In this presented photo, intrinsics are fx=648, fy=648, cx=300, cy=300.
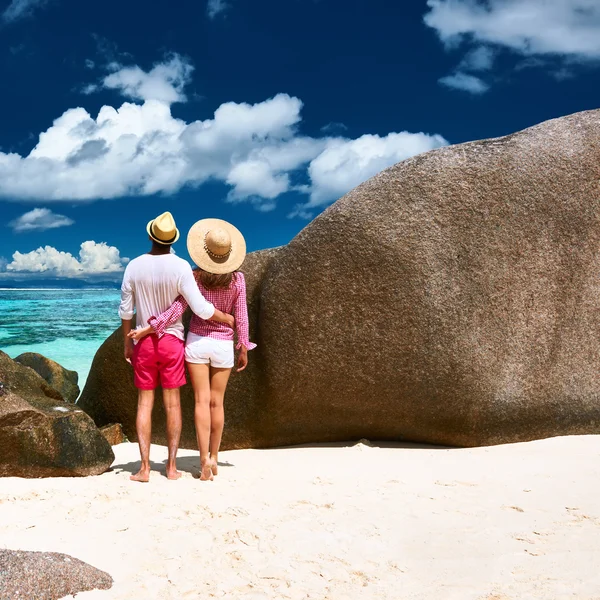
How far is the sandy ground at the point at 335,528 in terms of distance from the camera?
10.4ft

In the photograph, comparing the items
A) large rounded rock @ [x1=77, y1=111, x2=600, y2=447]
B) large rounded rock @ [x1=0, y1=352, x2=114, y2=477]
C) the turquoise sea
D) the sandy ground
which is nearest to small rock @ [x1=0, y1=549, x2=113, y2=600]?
the sandy ground

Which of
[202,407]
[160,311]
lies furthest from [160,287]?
[202,407]

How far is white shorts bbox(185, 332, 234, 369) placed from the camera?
4.89 m

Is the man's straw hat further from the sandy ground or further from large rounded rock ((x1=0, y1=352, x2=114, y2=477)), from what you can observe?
the sandy ground

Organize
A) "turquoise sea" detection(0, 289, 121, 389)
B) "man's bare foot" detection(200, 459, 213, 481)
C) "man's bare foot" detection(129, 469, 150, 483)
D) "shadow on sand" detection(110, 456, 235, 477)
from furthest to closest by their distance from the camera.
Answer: "turquoise sea" detection(0, 289, 121, 389) → "shadow on sand" detection(110, 456, 235, 477) → "man's bare foot" detection(200, 459, 213, 481) → "man's bare foot" detection(129, 469, 150, 483)

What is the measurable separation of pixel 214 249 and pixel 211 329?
2.01 ft

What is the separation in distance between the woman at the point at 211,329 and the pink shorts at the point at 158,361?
0.07 meters

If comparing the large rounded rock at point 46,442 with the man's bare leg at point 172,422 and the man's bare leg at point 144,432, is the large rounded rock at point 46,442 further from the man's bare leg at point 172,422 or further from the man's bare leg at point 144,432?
the man's bare leg at point 172,422

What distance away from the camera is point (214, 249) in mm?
4930

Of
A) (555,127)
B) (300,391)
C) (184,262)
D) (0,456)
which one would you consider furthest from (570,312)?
(0,456)

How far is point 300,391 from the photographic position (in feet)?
19.7

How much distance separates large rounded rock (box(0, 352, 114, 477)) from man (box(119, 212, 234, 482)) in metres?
0.46

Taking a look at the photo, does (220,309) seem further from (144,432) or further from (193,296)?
(144,432)

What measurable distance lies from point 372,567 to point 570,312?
375 centimetres
